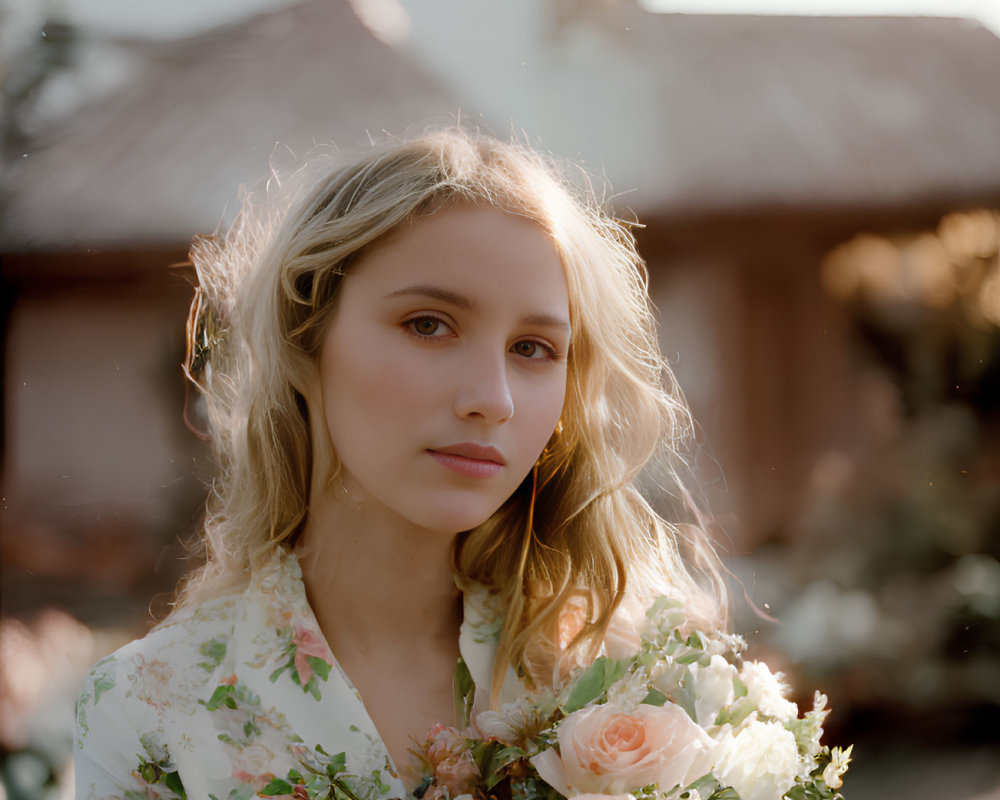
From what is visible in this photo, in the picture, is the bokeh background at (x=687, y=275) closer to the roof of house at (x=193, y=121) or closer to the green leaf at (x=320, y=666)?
Result: the roof of house at (x=193, y=121)

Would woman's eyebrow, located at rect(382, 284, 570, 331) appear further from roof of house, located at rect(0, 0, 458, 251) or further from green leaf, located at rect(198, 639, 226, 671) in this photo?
roof of house, located at rect(0, 0, 458, 251)

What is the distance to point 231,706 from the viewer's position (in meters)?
0.78

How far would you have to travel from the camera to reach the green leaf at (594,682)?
686 millimetres

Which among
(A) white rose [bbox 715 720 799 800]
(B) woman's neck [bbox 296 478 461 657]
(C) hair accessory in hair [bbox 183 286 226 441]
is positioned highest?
(C) hair accessory in hair [bbox 183 286 226 441]

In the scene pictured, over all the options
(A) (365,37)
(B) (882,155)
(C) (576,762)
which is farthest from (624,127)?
(C) (576,762)

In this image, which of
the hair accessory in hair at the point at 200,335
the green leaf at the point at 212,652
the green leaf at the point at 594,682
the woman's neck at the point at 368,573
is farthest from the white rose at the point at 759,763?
the hair accessory in hair at the point at 200,335

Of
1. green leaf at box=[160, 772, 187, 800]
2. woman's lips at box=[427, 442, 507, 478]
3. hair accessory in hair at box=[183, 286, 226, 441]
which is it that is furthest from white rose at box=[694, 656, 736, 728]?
hair accessory in hair at box=[183, 286, 226, 441]

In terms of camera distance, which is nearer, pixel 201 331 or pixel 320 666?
pixel 320 666

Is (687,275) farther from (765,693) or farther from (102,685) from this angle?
(102,685)

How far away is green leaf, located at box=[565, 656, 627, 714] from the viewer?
69 centimetres

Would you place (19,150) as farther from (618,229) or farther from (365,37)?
(618,229)

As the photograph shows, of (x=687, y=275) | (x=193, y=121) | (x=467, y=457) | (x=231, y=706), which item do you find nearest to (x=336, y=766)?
(x=231, y=706)

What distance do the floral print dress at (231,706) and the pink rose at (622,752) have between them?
0.67ft

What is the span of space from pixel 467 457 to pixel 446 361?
88 millimetres
